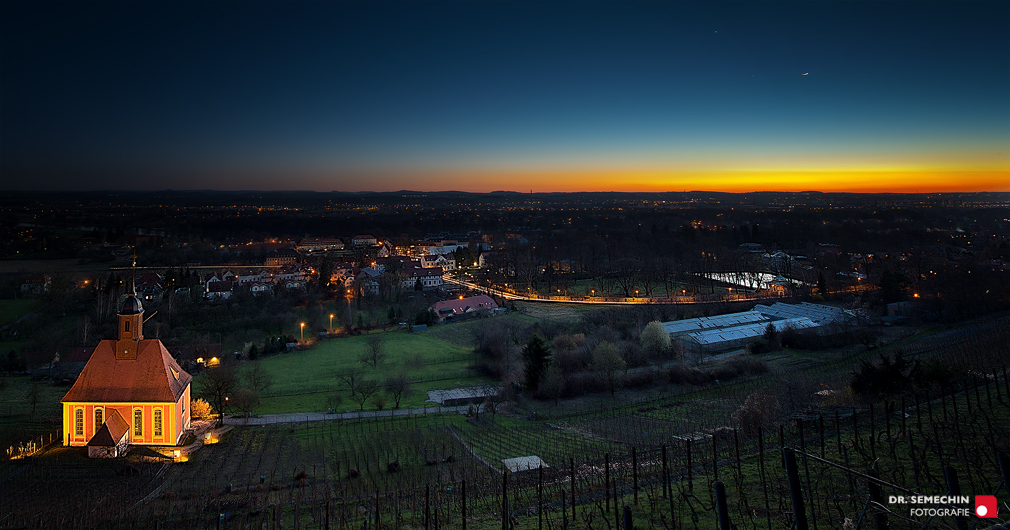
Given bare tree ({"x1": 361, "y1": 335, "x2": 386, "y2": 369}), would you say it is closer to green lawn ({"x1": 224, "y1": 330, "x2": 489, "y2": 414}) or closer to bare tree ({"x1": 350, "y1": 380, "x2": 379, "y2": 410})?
green lawn ({"x1": 224, "y1": 330, "x2": 489, "y2": 414})

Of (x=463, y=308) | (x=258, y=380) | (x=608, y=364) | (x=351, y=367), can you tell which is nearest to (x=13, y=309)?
(x=258, y=380)

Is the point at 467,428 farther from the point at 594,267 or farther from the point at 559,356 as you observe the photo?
the point at 594,267

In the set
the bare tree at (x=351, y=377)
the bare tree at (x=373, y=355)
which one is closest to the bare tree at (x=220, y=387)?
the bare tree at (x=351, y=377)

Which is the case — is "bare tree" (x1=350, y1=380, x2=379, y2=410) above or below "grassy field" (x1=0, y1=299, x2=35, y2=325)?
below

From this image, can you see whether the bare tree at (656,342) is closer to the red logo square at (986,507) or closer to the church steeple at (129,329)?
the church steeple at (129,329)

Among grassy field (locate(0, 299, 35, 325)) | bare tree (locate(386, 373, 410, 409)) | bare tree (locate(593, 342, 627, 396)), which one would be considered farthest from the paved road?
grassy field (locate(0, 299, 35, 325))

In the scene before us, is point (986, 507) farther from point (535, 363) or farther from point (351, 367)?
point (351, 367)

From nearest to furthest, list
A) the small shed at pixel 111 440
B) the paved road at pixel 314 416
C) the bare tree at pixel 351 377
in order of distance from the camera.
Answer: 1. the small shed at pixel 111 440
2. the paved road at pixel 314 416
3. the bare tree at pixel 351 377
